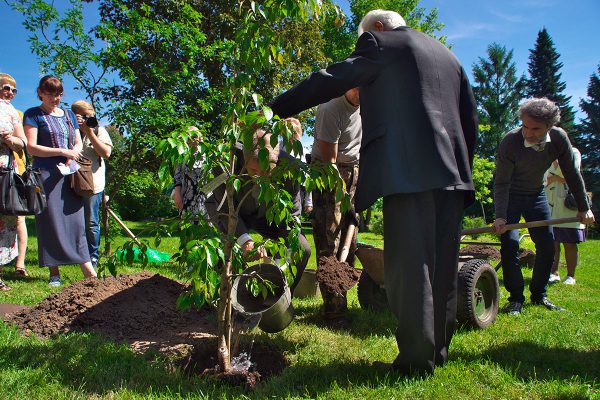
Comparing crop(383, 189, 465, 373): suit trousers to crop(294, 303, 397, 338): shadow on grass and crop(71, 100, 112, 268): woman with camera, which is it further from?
crop(71, 100, 112, 268): woman with camera

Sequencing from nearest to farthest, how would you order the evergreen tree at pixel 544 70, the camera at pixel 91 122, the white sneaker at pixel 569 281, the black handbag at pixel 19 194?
the black handbag at pixel 19 194 → the camera at pixel 91 122 → the white sneaker at pixel 569 281 → the evergreen tree at pixel 544 70

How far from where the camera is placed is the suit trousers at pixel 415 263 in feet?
7.77

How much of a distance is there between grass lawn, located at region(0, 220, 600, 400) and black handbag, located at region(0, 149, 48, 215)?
152 centimetres

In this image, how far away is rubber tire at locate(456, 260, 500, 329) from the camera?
3500 mm

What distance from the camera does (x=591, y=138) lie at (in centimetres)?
3139

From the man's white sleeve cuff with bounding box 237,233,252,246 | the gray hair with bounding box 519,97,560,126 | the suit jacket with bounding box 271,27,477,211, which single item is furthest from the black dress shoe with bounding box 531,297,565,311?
the man's white sleeve cuff with bounding box 237,233,252,246

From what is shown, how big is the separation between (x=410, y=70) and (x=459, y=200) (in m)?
0.80

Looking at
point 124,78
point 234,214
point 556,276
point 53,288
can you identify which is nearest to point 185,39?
point 124,78

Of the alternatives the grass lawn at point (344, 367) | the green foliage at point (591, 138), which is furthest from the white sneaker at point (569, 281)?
the green foliage at point (591, 138)

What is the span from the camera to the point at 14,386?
2.23m

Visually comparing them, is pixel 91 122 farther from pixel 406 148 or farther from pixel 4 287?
pixel 406 148

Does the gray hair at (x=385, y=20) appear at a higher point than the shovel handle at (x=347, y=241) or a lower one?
higher

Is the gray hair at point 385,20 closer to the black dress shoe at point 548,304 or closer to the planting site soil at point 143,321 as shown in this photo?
the planting site soil at point 143,321

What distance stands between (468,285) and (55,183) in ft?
13.1
